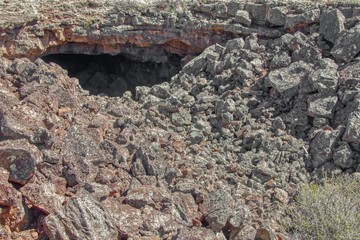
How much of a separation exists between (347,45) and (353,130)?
172 cm

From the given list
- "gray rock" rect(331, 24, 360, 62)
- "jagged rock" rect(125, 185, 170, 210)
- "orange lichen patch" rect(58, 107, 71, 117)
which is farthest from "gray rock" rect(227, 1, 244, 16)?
"jagged rock" rect(125, 185, 170, 210)

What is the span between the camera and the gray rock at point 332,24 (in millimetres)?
7672

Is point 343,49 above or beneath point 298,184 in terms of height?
above

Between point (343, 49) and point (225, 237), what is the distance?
3.51 metres

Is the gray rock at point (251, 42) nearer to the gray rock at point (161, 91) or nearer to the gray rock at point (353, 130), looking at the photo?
the gray rock at point (161, 91)

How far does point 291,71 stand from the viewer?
24.5ft

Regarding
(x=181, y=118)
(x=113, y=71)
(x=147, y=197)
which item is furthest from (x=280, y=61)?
(x=113, y=71)

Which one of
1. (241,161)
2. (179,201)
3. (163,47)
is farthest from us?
(163,47)

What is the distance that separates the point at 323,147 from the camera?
21.0 ft

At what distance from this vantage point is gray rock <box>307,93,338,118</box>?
6750 millimetres

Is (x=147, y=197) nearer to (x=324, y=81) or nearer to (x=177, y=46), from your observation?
(x=324, y=81)

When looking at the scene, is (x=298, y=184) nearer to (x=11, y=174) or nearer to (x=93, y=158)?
(x=93, y=158)

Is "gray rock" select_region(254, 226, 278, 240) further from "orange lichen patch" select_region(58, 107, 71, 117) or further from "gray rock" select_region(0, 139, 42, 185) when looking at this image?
"orange lichen patch" select_region(58, 107, 71, 117)

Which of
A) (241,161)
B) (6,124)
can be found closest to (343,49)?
(241,161)
